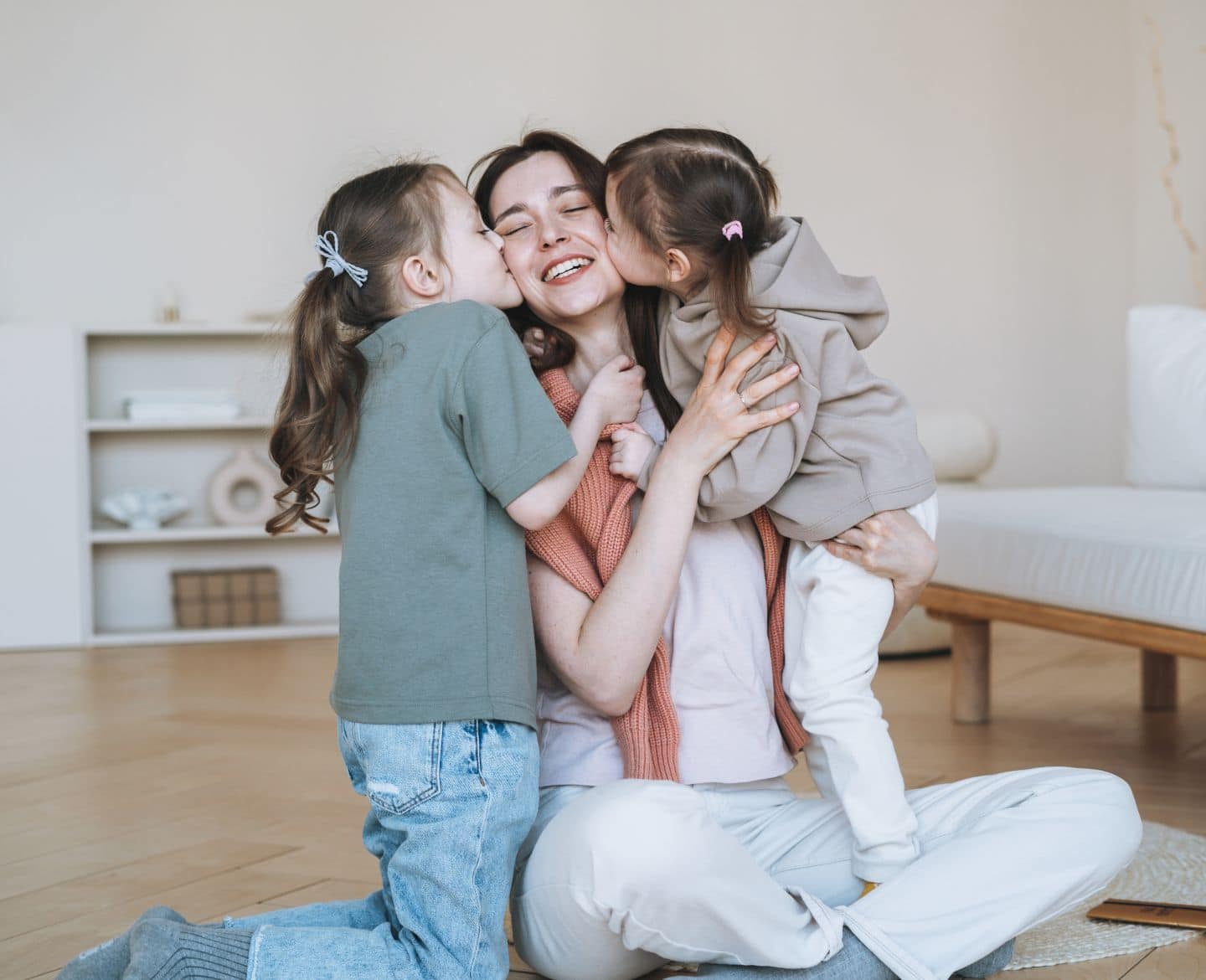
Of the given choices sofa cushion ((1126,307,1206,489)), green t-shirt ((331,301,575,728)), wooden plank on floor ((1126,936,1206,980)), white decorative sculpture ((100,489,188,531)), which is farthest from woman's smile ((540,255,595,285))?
white decorative sculpture ((100,489,188,531))

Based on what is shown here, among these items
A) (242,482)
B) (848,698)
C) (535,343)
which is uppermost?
(535,343)

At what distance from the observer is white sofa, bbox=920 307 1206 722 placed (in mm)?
2314

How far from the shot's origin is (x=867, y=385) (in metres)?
1.50

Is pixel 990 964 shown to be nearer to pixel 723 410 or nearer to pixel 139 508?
pixel 723 410

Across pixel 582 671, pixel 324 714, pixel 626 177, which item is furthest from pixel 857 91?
pixel 582 671

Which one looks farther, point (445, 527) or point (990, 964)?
point (990, 964)

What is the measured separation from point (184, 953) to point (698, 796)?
499mm

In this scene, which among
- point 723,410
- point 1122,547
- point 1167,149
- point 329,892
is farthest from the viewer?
point 1167,149

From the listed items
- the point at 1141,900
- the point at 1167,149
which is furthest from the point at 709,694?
A: the point at 1167,149

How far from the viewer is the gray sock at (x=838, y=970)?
131 centimetres

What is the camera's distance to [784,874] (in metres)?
1.46

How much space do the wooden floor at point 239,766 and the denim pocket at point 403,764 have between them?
40 cm

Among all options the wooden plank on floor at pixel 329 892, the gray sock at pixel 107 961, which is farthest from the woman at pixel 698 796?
the wooden plank on floor at pixel 329 892

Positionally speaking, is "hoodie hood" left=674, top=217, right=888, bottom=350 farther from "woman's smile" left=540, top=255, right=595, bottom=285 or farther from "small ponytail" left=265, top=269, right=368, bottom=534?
"small ponytail" left=265, top=269, right=368, bottom=534
